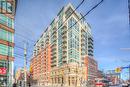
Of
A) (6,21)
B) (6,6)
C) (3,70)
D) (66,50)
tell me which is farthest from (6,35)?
(66,50)

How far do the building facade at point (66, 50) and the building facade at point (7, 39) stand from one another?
5063cm

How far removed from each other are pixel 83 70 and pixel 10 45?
77066 mm

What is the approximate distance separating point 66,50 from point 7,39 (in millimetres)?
68294

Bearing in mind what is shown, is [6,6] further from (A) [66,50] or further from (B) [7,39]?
(A) [66,50]

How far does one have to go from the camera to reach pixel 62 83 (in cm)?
11675

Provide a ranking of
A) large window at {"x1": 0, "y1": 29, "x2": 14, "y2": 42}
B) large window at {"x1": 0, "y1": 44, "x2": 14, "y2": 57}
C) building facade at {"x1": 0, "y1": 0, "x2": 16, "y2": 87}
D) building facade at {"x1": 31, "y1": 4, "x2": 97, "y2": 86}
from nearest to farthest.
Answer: large window at {"x1": 0, "y1": 44, "x2": 14, "y2": 57} → building facade at {"x1": 0, "y1": 0, "x2": 16, "y2": 87} → large window at {"x1": 0, "y1": 29, "x2": 14, "y2": 42} → building facade at {"x1": 31, "y1": 4, "x2": 97, "y2": 86}

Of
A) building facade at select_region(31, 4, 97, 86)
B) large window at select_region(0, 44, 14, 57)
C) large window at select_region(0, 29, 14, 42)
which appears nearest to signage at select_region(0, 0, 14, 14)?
large window at select_region(0, 29, 14, 42)

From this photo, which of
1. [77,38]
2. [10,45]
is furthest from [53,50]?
[10,45]

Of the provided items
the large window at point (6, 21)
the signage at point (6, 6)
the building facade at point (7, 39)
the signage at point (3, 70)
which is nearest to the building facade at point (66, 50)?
the large window at point (6, 21)

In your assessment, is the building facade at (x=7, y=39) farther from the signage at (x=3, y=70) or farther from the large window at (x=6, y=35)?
the signage at (x=3, y=70)

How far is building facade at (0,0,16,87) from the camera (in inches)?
1922

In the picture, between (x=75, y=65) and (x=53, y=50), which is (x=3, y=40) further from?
(x=53, y=50)

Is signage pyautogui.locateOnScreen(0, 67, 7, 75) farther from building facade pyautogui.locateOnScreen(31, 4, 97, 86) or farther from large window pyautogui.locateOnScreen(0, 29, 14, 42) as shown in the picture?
building facade pyautogui.locateOnScreen(31, 4, 97, 86)

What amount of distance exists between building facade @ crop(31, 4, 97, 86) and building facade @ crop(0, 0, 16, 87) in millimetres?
50634
